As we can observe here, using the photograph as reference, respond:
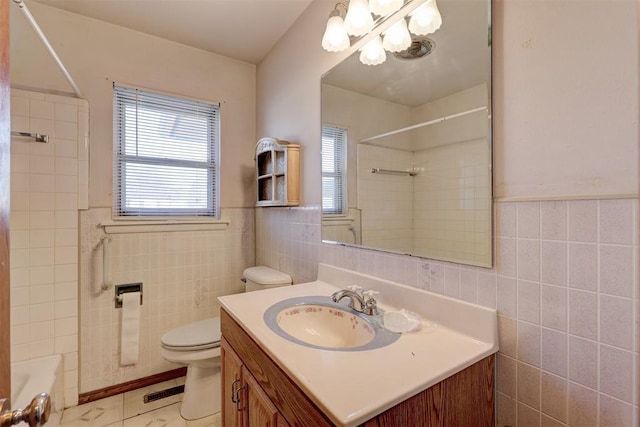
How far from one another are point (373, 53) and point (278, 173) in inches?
35.3

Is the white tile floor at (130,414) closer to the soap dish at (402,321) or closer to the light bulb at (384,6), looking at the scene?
the soap dish at (402,321)

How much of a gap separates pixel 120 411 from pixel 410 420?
1.94 metres

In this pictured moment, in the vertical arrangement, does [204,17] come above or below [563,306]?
above

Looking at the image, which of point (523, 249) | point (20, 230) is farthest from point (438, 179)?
point (20, 230)

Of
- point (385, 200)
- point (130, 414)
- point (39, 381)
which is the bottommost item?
point (130, 414)

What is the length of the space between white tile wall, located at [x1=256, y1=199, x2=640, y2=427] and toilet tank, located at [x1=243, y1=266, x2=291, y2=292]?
1118 millimetres

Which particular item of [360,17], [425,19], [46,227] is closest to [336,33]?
[360,17]

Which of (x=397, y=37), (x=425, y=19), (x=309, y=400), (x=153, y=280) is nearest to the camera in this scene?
(x=309, y=400)

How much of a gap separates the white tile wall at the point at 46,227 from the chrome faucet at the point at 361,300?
5.64ft

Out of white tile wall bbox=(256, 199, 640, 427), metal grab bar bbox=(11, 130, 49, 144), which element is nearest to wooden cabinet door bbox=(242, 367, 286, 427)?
white tile wall bbox=(256, 199, 640, 427)

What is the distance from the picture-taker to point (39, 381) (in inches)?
60.2

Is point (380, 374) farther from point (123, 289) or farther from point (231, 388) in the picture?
point (123, 289)

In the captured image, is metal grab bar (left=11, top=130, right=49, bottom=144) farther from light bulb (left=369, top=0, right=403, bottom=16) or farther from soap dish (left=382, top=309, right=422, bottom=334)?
soap dish (left=382, top=309, right=422, bottom=334)

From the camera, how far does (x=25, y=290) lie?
1.67 metres
